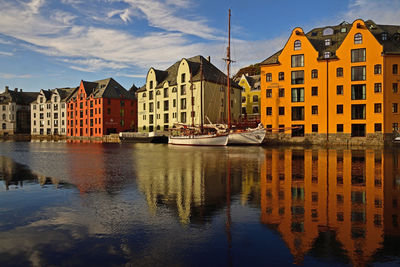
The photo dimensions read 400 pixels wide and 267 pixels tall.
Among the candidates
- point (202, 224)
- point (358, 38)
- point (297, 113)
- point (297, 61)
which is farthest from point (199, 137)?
point (202, 224)

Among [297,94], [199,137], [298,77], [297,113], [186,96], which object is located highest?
[298,77]

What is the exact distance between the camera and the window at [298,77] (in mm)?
54062

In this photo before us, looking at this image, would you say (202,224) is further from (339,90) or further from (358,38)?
(358,38)

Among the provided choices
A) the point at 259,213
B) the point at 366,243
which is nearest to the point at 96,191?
the point at 259,213

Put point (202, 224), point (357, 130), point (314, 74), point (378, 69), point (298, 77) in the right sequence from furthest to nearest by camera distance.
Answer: point (298, 77) < point (314, 74) < point (357, 130) < point (378, 69) < point (202, 224)

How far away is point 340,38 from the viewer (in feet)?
177

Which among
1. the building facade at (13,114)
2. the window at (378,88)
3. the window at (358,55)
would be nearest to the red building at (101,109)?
the building facade at (13,114)

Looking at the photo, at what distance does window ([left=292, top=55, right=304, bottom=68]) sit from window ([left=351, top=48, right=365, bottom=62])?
27.9 feet

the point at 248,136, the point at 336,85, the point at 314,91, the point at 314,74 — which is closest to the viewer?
the point at 248,136

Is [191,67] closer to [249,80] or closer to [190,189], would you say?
[249,80]

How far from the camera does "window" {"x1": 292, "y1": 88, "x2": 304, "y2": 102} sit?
5381 centimetres

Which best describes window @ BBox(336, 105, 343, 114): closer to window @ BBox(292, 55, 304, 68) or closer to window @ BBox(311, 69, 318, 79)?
window @ BBox(311, 69, 318, 79)

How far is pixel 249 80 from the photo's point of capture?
87.8m

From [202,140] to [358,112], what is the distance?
27636 mm
